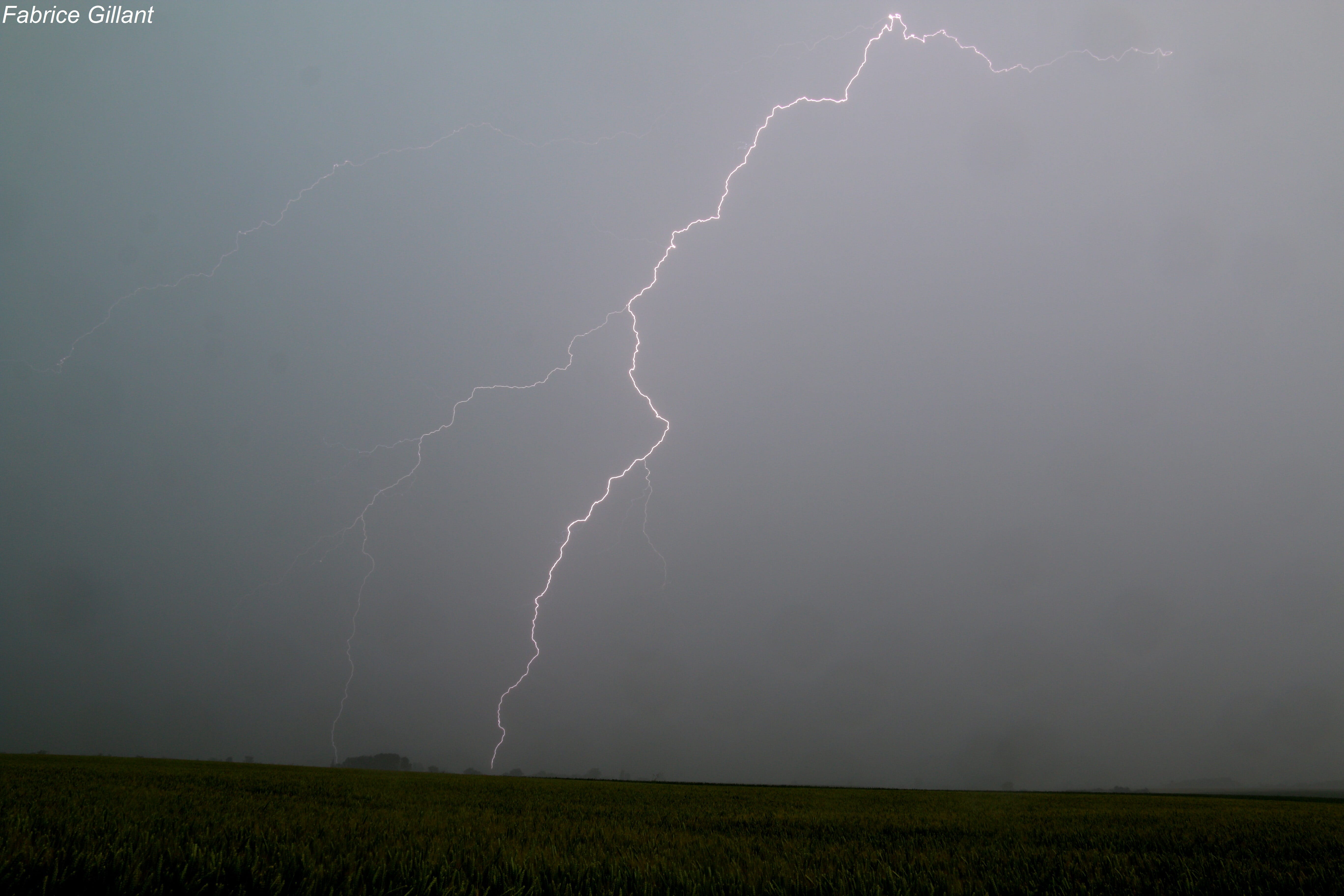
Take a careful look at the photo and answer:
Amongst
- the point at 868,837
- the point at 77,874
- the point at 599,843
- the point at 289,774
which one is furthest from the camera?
the point at 289,774

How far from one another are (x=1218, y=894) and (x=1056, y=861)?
35.1 inches

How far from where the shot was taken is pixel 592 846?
3.80 m

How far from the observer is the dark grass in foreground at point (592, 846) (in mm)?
2391

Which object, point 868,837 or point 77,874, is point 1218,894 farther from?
point 77,874

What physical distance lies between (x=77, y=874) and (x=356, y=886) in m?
0.91

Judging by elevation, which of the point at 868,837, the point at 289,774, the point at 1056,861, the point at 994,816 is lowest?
the point at 289,774

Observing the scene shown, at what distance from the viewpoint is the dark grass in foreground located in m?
2.39

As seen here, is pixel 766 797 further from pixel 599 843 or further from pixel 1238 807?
pixel 599 843

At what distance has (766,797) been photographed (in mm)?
11594

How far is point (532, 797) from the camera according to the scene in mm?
9156

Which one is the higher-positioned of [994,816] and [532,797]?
[994,816]

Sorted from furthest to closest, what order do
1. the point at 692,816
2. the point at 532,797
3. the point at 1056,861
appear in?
the point at 532,797
the point at 692,816
the point at 1056,861

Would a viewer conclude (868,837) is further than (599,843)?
Yes

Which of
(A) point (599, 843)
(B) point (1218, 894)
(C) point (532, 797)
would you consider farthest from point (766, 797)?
(B) point (1218, 894)
